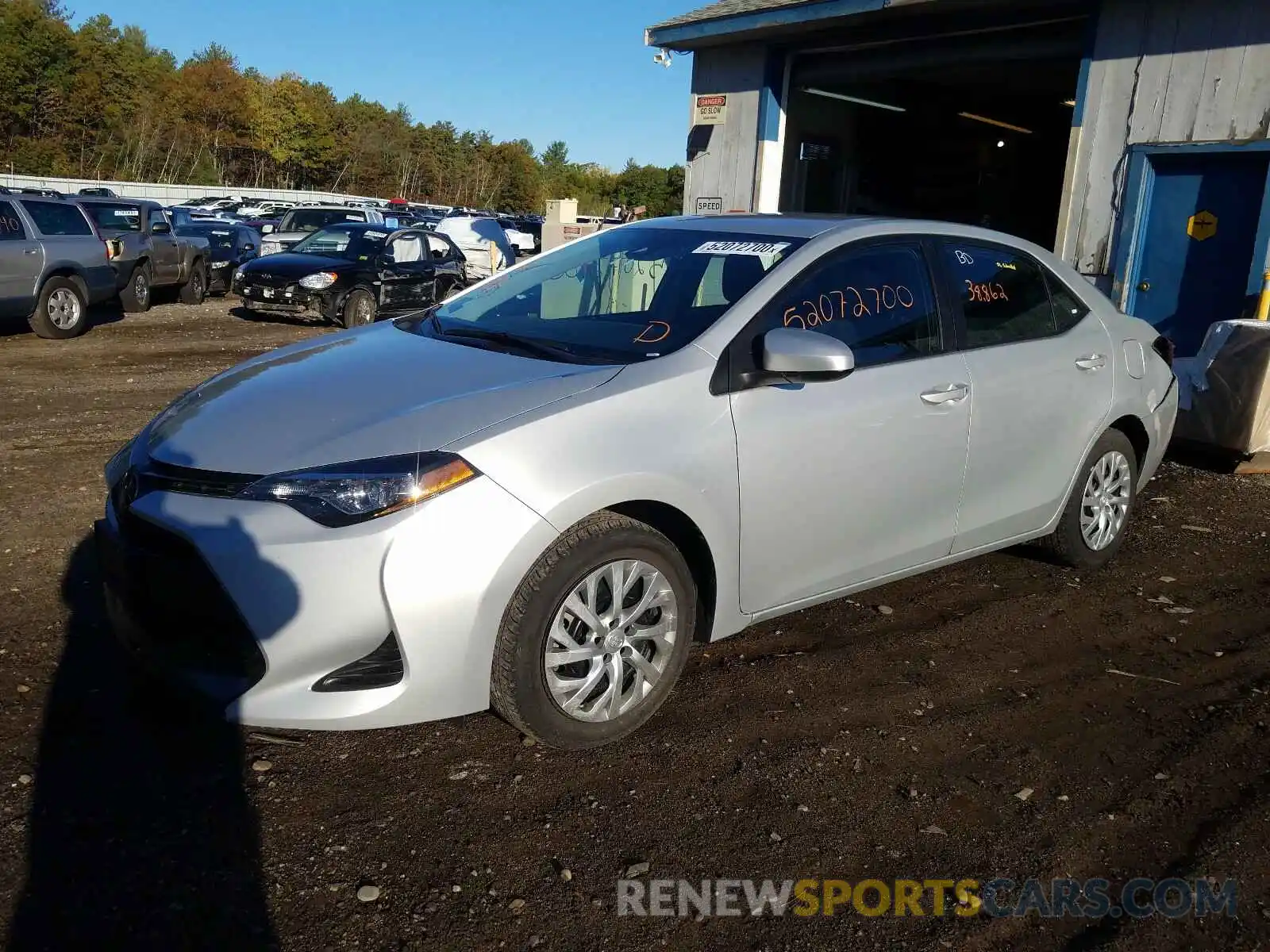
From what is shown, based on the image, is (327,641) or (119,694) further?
(119,694)

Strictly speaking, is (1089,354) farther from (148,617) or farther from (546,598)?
(148,617)

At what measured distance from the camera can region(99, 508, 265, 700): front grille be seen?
2951mm

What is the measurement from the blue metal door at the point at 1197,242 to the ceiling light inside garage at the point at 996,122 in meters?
7.59

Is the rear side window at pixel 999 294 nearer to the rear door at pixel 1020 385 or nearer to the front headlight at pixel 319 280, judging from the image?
the rear door at pixel 1020 385

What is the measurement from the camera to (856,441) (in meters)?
3.85

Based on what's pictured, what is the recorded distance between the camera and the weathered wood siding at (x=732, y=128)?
13422 mm

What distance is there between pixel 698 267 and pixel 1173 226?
7.75 m

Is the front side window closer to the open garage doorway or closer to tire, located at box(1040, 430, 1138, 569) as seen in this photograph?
tire, located at box(1040, 430, 1138, 569)

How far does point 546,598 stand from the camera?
3.08 metres

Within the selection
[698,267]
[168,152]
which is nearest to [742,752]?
[698,267]

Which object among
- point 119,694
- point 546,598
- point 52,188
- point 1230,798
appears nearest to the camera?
point 546,598

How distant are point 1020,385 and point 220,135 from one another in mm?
85901

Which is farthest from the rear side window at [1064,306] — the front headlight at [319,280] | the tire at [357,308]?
the front headlight at [319,280]

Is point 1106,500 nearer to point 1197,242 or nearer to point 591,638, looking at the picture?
point 591,638
